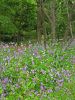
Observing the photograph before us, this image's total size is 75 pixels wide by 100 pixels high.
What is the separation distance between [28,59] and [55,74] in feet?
6.22

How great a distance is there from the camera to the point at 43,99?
5691mm

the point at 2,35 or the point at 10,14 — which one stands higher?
the point at 10,14

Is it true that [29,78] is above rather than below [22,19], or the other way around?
below

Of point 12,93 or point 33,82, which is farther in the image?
point 33,82

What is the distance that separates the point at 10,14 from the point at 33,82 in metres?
16.5

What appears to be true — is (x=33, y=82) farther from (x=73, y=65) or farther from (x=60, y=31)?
(x=60, y=31)

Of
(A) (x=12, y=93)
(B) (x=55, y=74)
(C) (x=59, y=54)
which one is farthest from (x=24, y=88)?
(C) (x=59, y=54)

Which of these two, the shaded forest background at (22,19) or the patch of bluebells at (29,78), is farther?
the shaded forest background at (22,19)

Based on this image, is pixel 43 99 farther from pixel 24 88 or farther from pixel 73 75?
pixel 73 75

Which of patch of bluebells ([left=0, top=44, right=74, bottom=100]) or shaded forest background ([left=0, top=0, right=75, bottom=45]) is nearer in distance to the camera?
patch of bluebells ([left=0, top=44, right=74, bottom=100])

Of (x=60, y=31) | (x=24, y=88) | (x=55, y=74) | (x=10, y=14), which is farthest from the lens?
(x=60, y=31)

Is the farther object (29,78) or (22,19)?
(22,19)

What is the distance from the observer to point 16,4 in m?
23.1

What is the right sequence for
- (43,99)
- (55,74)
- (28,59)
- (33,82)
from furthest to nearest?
(28,59), (55,74), (33,82), (43,99)
